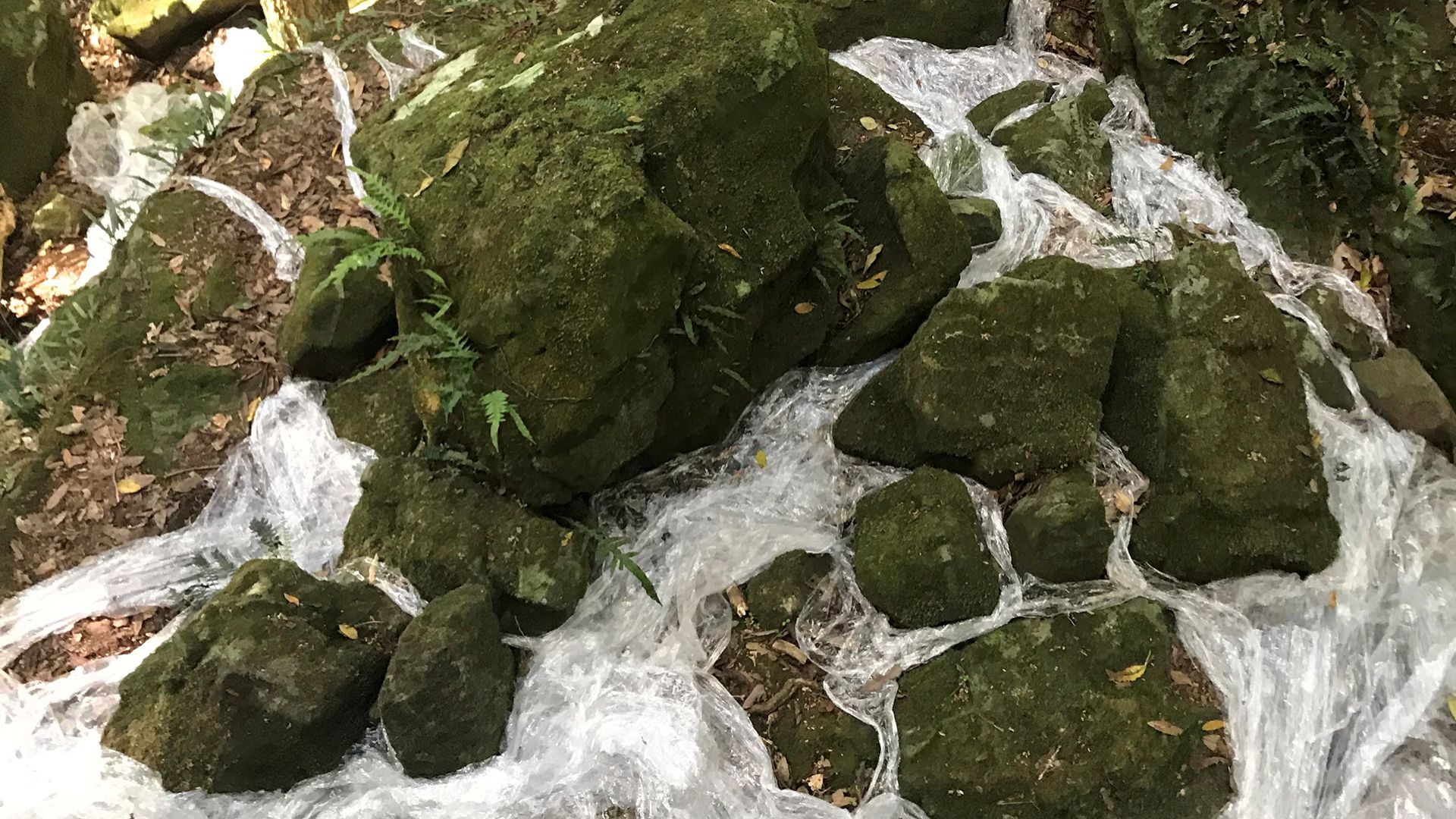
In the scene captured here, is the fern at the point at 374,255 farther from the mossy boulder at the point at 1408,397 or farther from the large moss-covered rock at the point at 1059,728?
the mossy boulder at the point at 1408,397

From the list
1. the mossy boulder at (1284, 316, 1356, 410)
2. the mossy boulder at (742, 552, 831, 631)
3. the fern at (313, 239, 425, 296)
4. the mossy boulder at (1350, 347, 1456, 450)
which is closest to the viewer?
the fern at (313, 239, 425, 296)

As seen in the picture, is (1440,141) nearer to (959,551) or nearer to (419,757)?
(959,551)

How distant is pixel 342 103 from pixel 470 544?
3.40 meters

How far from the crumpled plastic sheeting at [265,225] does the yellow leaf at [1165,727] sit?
483cm

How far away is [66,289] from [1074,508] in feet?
23.1

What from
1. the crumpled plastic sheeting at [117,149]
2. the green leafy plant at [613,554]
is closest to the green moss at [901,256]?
the green leafy plant at [613,554]

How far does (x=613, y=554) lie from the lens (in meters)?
3.53

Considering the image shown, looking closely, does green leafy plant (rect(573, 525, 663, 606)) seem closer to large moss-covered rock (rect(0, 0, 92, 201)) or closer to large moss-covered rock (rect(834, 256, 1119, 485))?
large moss-covered rock (rect(834, 256, 1119, 485))

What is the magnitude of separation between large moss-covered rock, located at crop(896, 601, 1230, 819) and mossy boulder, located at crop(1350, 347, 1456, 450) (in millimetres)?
1694

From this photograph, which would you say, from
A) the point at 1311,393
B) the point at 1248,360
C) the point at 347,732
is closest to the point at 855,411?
the point at 1248,360

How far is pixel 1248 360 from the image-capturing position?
12.1 ft

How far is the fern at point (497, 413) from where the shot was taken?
3119 millimetres

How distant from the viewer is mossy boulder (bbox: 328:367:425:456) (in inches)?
155

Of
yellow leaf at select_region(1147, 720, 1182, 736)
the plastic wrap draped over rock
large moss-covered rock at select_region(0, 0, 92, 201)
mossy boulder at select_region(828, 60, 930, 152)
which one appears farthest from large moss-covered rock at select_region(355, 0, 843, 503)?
large moss-covered rock at select_region(0, 0, 92, 201)
